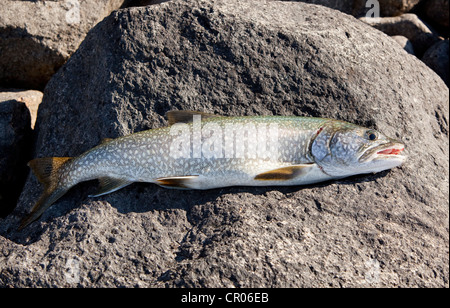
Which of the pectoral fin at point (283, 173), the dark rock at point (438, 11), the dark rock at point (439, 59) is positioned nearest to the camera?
the pectoral fin at point (283, 173)

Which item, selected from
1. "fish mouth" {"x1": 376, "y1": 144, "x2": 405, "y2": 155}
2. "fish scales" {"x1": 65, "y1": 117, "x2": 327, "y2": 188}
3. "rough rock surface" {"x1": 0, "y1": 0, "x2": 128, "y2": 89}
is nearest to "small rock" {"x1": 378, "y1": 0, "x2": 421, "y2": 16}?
"fish mouth" {"x1": 376, "y1": 144, "x2": 405, "y2": 155}

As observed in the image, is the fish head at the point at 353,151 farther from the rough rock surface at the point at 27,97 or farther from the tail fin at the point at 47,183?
the rough rock surface at the point at 27,97

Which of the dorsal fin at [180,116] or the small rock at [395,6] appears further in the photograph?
the small rock at [395,6]

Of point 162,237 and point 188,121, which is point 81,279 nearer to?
point 162,237

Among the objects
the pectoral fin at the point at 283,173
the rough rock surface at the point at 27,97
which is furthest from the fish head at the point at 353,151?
the rough rock surface at the point at 27,97

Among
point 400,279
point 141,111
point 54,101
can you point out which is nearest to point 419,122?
point 400,279

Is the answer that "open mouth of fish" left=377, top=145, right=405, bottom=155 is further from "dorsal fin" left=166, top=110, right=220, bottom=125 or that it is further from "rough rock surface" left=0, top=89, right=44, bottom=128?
"rough rock surface" left=0, top=89, right=44, bottom=128
